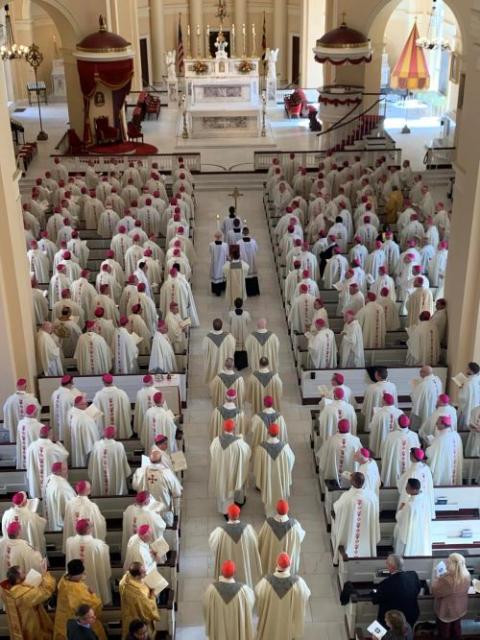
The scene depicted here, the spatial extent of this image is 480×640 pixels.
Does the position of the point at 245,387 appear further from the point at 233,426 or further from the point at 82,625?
the point at 82,625

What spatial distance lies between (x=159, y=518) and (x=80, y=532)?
2.98ft

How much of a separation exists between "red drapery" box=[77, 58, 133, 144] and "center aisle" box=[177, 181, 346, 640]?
10.2m

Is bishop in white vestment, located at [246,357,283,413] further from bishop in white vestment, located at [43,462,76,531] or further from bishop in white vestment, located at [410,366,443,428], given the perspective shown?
bishop in white vestment, located at [43,462,76,531]

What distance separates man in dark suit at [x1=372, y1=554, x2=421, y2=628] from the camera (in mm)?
7543

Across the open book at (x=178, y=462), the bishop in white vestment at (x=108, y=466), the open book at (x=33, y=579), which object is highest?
the open book at (x=33, y=579)

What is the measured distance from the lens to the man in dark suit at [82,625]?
696cm

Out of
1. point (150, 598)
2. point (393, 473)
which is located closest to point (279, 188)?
point (393, 473)

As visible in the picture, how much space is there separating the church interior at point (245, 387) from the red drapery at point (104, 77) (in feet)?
0.25

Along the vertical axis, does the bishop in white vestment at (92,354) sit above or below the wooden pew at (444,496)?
above

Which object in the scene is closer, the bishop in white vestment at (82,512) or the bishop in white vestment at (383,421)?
the bishop in white vestment at (82,512)

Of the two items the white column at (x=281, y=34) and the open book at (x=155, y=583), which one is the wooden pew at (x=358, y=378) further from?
the white column at (x=281, y=34)

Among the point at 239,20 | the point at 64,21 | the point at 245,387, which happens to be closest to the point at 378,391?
the point at 245,387

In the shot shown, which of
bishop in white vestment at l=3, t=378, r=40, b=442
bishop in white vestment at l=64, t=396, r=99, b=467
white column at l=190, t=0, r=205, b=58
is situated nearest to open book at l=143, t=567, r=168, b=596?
bishop in white vestment at l=64, t=396, r=99, b=467

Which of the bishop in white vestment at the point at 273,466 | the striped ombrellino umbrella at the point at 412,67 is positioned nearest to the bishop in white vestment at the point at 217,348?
the bishop in white vestment at the point at 273,466
